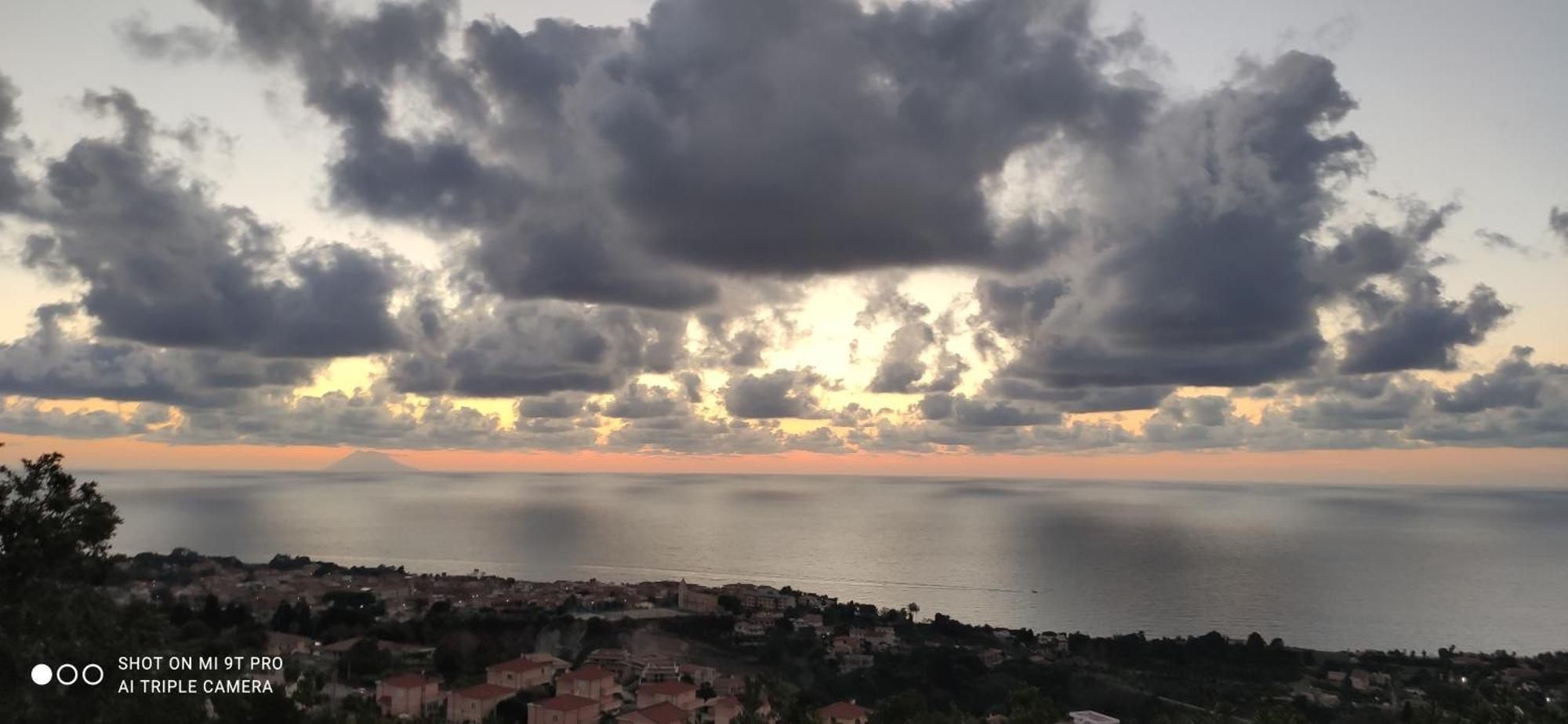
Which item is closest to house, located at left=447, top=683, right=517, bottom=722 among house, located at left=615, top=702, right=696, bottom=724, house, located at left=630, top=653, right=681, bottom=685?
house, located at left=615, top=702, right=696, bottom=724

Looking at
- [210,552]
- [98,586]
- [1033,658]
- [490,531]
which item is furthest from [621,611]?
[490,531]

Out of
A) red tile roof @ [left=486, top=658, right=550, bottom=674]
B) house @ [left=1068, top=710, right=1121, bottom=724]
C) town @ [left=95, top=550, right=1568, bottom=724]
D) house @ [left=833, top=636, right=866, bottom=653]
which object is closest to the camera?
house @ [left=1068, top=710, right=1121, bottom=724]

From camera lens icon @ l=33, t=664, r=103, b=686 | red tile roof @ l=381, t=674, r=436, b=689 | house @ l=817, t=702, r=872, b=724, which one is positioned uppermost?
camera lens icon @ l=33, t=664, r=103, b=686

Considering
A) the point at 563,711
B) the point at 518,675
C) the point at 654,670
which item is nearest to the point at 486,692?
the point at 518,675

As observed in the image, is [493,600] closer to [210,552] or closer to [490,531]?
[210,552]

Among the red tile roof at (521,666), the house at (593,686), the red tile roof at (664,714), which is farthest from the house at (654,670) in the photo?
the red tile roof at (664,714)

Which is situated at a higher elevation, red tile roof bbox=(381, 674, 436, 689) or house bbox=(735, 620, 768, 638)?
red tile roof bbox=(381, 674, 436, 689)

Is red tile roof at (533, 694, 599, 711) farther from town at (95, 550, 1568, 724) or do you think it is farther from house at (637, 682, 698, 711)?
house at (637, 682, 698, 711)
